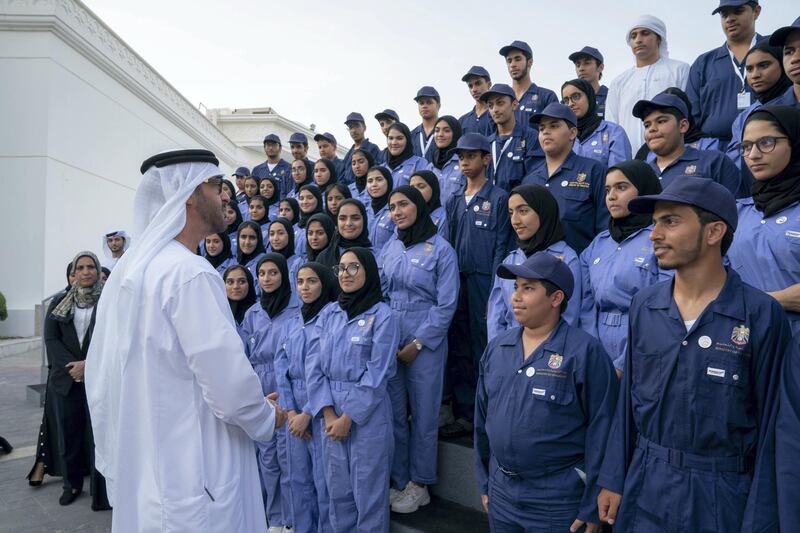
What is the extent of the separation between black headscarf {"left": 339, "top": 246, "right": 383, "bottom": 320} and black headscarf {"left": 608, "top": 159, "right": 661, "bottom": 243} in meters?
1.78

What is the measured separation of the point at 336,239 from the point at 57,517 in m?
3.55

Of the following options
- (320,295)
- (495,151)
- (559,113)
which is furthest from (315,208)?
(559,113)

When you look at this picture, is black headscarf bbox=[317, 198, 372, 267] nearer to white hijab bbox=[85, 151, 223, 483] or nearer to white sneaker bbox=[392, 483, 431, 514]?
white sneaker bbox=[392, 483, 431, 514]

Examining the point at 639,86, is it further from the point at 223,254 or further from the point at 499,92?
the point at 223,254

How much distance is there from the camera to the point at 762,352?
6.86ft

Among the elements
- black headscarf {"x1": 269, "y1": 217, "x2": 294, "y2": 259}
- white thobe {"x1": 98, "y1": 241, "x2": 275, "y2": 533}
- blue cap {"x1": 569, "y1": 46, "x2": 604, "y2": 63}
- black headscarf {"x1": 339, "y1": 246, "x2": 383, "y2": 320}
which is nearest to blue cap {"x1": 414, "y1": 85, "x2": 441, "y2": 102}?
blue cap {"x1": 569, "y1": 46, "x2": 604, "y2": 63}

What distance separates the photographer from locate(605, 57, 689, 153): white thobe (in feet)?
17.8

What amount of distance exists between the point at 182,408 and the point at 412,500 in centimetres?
243

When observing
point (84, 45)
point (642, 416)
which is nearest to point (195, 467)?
point (642, 416)

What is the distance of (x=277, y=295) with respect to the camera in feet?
16.9

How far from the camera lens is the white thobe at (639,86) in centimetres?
543

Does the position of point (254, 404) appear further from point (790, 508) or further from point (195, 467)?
point (790, 508)

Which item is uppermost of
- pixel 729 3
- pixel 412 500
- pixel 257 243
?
pixel 729 3

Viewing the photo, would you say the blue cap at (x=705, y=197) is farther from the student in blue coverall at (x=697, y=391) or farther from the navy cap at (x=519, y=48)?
the navy cap at (x=519, y=48)
